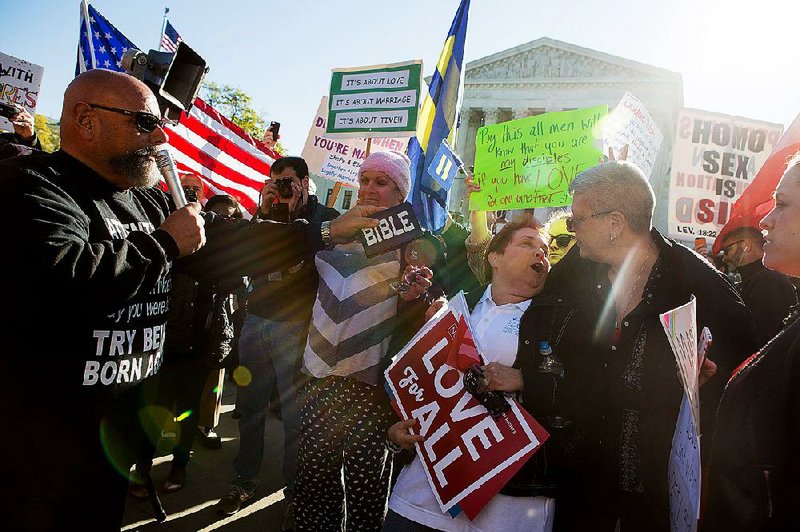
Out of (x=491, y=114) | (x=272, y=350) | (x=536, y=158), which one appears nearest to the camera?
(x=272, y=350)

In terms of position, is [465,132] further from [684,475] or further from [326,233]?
[684,475]

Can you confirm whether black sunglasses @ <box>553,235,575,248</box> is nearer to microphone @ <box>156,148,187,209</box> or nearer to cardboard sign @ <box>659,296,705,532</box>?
cardboard sign @ <box>659,296,705,532</box>

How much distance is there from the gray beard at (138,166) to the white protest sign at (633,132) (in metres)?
3.51

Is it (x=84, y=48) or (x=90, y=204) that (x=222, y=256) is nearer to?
(x=90, y=204)

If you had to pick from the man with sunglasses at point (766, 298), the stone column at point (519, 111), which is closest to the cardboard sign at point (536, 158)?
the man with sunglasses at point (766, 298)

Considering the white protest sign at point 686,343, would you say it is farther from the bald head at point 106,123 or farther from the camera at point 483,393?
the bald head at point 106,123

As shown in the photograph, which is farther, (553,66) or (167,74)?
(553,66)

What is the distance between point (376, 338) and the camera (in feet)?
7.36

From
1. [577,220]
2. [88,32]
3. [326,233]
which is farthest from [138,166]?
[88,32]

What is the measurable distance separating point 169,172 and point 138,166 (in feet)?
0.32

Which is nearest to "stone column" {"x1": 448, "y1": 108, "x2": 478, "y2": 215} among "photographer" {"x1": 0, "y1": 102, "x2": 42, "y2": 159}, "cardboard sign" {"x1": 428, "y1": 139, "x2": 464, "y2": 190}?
"cardboard sign" {"x1": 428, "y1": 139, "x2": 464, "y2": 190}

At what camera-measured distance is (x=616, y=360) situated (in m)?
1.88

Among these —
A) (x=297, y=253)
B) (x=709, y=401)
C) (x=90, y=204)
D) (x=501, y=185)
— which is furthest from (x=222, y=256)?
(x=501, y=185)

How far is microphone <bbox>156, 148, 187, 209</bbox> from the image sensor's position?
1723 mm
